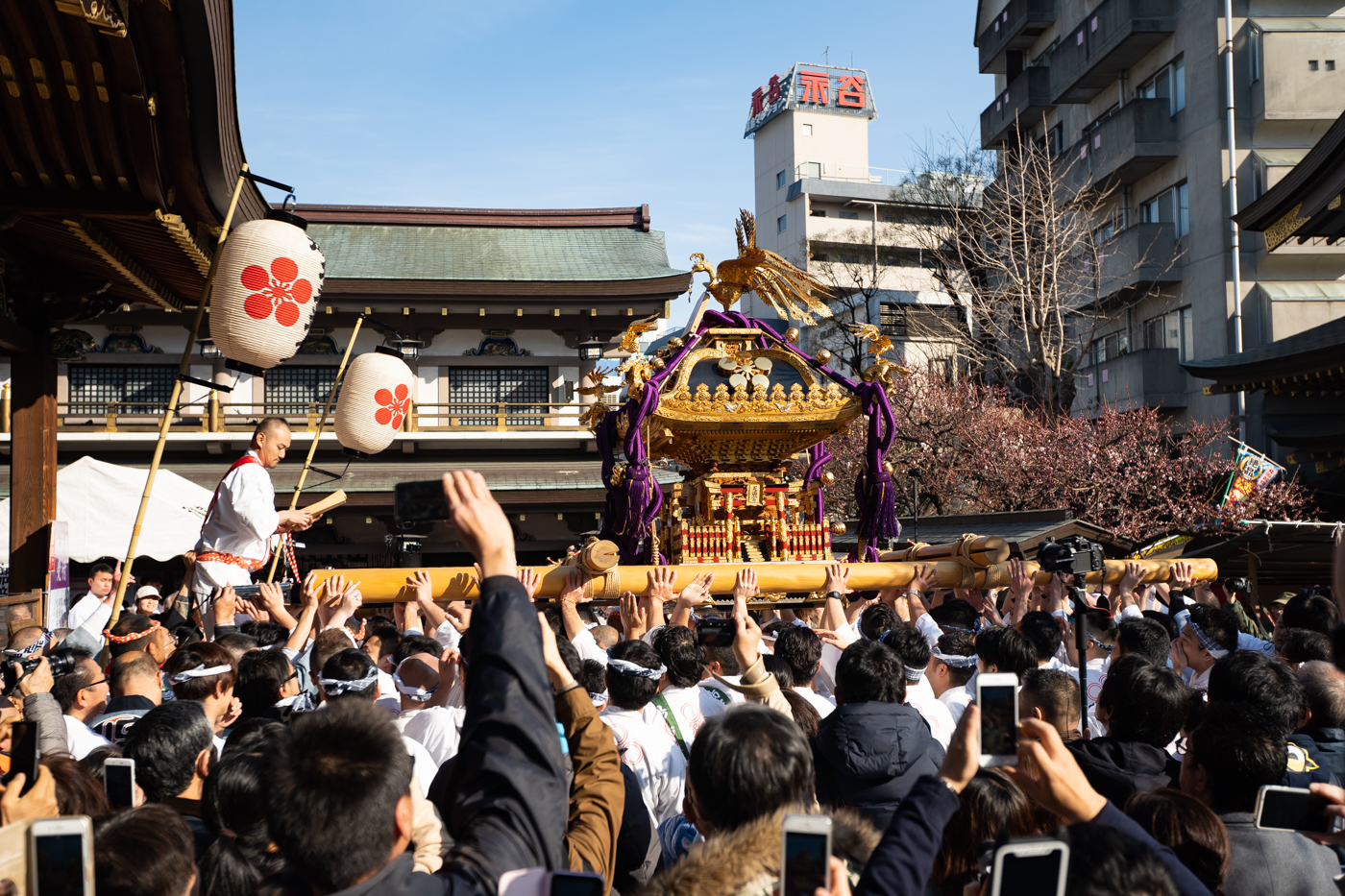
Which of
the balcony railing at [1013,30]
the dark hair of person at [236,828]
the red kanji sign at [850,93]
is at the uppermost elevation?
the red kanji sign at [850,93]

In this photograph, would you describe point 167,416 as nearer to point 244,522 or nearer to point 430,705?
point 244,522

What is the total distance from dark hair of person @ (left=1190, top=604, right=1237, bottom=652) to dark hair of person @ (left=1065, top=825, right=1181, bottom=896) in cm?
375

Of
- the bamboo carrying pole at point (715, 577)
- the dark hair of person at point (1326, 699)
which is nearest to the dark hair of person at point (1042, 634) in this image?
the dark hair of person at point (1326, 699)

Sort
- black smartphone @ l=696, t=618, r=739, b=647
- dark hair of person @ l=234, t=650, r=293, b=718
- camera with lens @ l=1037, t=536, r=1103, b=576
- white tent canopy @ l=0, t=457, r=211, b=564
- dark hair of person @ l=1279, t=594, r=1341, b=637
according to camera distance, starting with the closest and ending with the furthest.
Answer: dark hair of person @ l=234, t=650, r=293, b=718 → black smartphone @ l=696, t=618, r=739, b=647 → camera with lens @ l=1037, t=536, r=1103, b=576 → dark hair of person @ l=1279, t=594, r=1341, b=637 → white tent canopy @ l=0, t=457, r=211, b=564

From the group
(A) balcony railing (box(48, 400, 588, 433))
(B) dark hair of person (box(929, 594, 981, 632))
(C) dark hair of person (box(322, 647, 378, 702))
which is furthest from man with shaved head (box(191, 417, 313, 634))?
(A) balcony railing (box(48, 400, 588, 433))

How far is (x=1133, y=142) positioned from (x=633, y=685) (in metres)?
20.3

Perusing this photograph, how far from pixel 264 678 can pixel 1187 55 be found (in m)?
21.6

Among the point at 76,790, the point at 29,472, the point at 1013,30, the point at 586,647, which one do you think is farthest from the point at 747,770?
the point at 1013,30

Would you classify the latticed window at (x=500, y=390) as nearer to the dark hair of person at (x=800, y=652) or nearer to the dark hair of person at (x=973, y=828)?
the dark hair of person at (x=800, y=652)

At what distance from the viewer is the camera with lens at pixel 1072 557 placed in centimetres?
413

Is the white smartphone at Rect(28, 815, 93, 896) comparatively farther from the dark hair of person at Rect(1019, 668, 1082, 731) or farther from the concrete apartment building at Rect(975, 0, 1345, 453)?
the concrete apartment building at Rect(975, 0, 1345, 453)

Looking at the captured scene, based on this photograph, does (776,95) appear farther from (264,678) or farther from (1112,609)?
(264,678)

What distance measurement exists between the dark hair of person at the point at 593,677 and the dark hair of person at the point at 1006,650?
1764mm

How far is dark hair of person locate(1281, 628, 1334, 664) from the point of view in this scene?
4.78m
